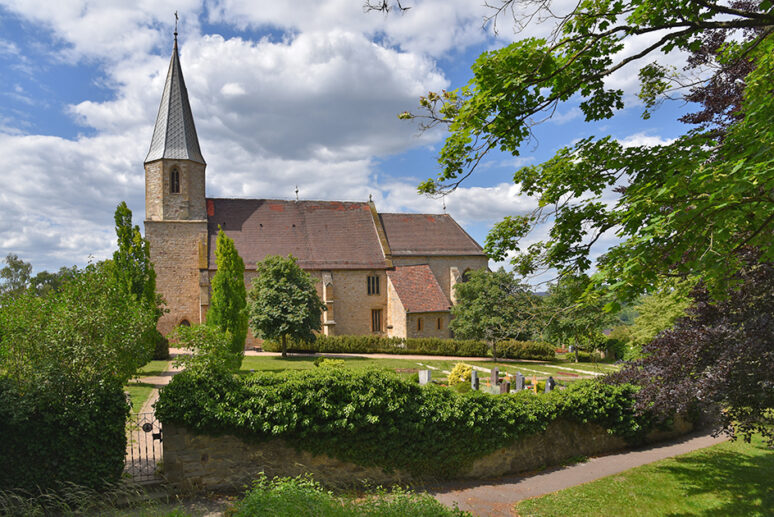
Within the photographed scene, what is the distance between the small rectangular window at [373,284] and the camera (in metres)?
33.8

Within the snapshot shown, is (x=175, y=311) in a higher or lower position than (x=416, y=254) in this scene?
lower

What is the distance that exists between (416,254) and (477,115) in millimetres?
29082

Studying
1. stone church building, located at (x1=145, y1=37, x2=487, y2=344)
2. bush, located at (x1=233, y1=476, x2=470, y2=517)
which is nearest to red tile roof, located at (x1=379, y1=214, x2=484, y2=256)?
stone church building, located at (x1=145, y1=37, x2=487, y2=344)

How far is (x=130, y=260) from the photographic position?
2083 cm

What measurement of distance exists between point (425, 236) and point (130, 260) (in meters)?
21.3

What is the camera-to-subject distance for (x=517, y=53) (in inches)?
220

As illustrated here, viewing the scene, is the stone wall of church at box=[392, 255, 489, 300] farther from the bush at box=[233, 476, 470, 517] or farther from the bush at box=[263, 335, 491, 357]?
the bush at box=[233, 476, 470, 517]

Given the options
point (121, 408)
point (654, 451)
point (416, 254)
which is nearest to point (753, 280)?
point (654, 451)

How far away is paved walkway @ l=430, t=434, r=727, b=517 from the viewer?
366 inches

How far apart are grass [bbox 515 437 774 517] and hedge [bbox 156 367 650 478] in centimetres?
176

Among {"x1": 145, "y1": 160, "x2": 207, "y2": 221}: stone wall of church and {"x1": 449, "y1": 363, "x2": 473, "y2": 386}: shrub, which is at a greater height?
{"x1": 145, "y1": 160, "x2": 207, "y2": 221}: stone wall of church

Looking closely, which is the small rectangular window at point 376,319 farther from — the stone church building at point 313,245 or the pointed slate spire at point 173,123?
the pointed slate spire at point 173,123

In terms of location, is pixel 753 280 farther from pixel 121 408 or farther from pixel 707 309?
pixel 121 408

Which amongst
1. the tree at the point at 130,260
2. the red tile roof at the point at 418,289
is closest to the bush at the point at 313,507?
the tree at the point at 130,260
